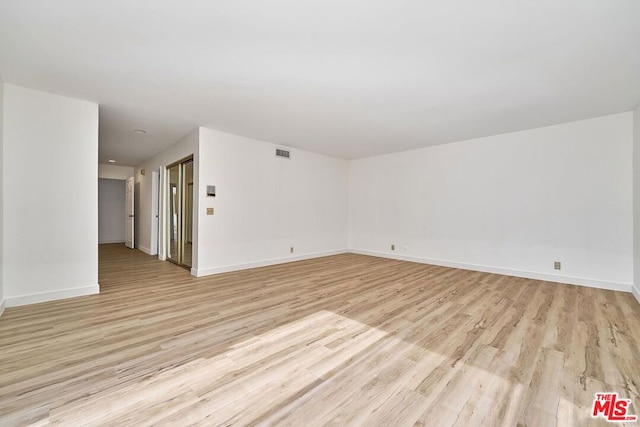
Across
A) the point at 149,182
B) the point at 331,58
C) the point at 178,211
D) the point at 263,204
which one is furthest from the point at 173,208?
the point at 331,58

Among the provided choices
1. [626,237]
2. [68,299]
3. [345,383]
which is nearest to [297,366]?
[345,383]

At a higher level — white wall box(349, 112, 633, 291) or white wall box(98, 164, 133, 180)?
white wall box(98, 164, 133, 180)

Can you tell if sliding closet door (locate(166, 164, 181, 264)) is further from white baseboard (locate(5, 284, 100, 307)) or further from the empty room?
white baseboard (locate(5, 284, 100, 307))

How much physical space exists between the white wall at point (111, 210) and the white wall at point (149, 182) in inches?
61.0

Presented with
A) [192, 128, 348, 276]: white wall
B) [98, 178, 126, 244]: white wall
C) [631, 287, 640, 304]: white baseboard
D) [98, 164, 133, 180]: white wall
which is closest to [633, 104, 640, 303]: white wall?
[631, 287, 640, 304]: white baseboard

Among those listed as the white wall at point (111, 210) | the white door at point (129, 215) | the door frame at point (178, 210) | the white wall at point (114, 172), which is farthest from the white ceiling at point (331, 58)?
the white wall at point (111, 210)

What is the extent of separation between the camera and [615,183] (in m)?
4.00

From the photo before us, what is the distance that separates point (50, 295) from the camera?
3.32 m

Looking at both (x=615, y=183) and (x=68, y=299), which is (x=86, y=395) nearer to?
(x=68, y=299)

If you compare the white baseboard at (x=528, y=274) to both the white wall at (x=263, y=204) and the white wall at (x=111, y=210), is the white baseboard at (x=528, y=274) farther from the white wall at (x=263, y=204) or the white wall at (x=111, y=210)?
the white wall at (x=111, y=210)

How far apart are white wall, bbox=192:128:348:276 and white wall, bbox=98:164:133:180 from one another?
18.5 feet

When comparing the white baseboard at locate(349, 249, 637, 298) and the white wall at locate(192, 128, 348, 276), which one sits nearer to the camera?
the white baseboard at locate(349, 249, 637, 298)

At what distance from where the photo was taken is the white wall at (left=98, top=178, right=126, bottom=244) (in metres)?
8.90

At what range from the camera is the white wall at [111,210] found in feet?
29.2
